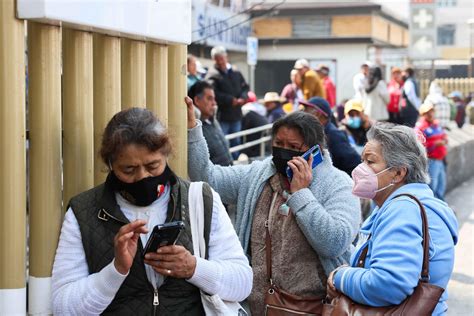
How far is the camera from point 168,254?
316cm

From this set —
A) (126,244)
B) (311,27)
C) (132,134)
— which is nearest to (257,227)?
(132,134)

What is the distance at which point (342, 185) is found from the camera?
447 centimetres

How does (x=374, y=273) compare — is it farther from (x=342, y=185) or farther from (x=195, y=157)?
(x=195, y=157)

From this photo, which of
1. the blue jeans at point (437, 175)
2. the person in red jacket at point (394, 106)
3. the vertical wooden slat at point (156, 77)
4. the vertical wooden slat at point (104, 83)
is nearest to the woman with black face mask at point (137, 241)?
the vertical wooden slat at point (104, 83)

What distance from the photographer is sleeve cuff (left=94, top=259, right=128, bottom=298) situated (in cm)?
313

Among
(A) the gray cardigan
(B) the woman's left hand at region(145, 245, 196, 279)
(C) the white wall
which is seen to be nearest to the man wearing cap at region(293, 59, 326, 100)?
(A) the gray cardigan

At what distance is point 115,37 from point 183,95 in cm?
64

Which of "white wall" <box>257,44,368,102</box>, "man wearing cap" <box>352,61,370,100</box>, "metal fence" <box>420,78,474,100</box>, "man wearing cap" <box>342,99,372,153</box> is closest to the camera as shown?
"man wearing cap" <box>342,99,372,153</box>

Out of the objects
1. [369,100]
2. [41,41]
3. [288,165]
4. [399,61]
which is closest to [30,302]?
[41,41]

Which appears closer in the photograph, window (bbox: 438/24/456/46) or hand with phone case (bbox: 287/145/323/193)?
hand with phone case (bbox: 287/145/323/193)

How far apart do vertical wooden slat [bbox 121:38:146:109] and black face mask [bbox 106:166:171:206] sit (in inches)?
22.6

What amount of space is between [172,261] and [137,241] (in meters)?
0.14

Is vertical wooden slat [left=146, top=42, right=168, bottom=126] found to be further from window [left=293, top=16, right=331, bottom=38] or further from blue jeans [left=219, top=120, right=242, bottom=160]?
window [left=293, top=16, right=331, bottom=38]

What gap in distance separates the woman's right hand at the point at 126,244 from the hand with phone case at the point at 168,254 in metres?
0.06
